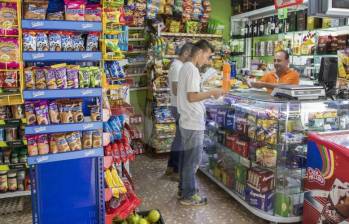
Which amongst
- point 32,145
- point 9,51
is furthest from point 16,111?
point 32,145

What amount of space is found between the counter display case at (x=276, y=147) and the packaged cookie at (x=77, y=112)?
1.86 m

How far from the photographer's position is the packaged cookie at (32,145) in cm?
230

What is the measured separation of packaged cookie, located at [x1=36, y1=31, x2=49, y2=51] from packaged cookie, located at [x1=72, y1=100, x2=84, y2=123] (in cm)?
41

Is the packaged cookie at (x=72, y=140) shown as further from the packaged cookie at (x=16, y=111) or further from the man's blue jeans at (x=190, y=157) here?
the man's blue jeans at (x=190, y=157)

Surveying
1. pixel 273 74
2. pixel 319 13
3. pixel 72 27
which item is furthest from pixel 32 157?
pixel 273 74

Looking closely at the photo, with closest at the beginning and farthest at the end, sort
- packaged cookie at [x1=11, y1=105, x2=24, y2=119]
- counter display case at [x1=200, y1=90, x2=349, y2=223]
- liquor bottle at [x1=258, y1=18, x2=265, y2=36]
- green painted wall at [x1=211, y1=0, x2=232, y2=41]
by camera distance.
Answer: counter display case at [x1=200, y1=90, x2=349, y2=223], packaged cookie at [x1=11, y1=105, x2=24, y2=119], liquor bottle at [x1=258, y1=18, x2=265, y2=36], green painted wall at [x1=211, y1=0, x2=232, y2=41]

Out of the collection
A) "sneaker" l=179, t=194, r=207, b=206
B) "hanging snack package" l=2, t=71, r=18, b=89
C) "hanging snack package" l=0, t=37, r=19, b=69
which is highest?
"hanging snack package" l=0, t=37, r=19, b=69

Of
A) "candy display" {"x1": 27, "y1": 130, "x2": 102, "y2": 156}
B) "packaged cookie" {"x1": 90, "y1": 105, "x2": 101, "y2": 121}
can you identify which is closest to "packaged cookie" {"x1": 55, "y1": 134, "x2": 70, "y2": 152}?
"candy display" {"x1": 27, "y1": 130, "x2": 102, "y2": 156}

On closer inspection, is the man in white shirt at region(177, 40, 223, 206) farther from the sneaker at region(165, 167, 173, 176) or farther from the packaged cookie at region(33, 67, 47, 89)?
the packaged cookie at region(33, 67, 47, 89)

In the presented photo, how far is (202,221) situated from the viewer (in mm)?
3695

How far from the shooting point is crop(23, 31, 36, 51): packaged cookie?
2193mm

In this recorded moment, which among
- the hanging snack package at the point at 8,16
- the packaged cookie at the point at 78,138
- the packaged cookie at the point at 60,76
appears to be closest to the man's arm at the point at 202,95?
the packaged cookie at the point at 78,138

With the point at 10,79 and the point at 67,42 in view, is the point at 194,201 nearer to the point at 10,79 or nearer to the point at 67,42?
the point at 10,79

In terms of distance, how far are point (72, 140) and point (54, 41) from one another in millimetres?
665
